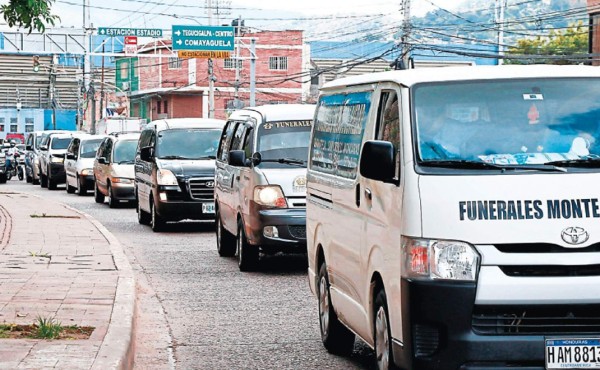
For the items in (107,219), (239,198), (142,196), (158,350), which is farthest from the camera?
(107,219)

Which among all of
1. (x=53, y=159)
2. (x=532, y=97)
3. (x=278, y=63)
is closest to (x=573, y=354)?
(x=532, y=97)

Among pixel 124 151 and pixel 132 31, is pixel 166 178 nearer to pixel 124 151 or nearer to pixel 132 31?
pixel 124 151

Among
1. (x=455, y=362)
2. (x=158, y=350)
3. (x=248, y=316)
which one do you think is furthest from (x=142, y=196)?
(x=455, y=362)

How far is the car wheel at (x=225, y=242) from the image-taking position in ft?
60.7

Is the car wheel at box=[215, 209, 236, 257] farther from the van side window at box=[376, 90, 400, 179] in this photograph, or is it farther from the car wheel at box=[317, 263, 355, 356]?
the van side window at box=[376, 90, 400, 179]

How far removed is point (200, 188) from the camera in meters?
22.5

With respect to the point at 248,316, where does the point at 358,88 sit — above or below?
above

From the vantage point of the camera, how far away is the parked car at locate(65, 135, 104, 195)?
38500mm

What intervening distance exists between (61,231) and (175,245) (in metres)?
1.99

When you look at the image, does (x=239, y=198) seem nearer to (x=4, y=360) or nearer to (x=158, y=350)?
(x=158, y=350)

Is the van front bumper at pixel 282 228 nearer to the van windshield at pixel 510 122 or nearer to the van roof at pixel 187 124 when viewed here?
the van windshield at pixel 510 122

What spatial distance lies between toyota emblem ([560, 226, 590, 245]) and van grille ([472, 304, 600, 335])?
0.36 meters

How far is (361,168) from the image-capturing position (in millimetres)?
7887

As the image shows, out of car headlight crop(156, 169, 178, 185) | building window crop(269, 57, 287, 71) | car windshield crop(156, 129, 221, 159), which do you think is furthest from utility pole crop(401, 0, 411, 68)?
building window crop(269, 57, 287, 71)
